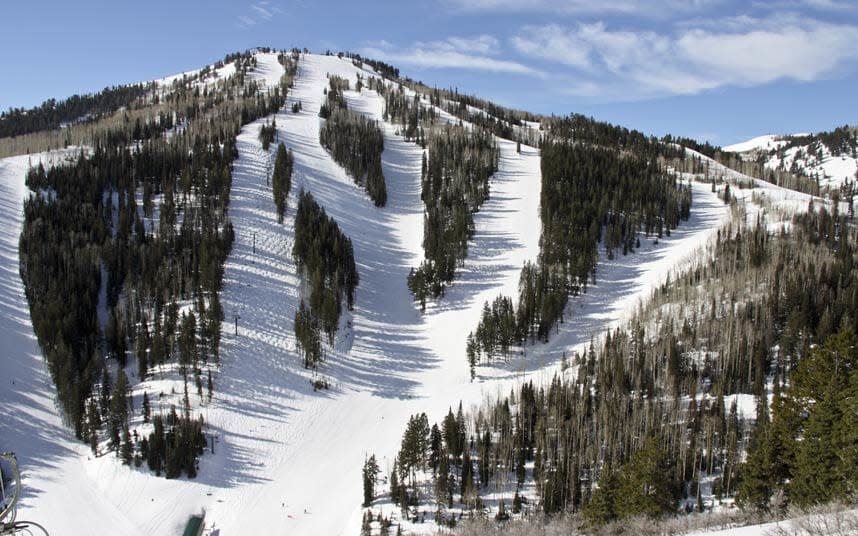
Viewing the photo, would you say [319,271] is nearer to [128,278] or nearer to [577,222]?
[128,278]

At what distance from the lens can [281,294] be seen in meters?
94.9

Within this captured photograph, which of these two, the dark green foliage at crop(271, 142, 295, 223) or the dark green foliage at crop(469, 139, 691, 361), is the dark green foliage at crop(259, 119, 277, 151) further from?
the dark green foliage at crop(469, 139, 691, 361)

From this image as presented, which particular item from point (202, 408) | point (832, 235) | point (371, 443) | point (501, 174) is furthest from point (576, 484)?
point (501, 174)

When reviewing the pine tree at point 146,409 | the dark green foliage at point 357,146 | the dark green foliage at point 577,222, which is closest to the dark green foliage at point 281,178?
the dark green foliage at point 357,146

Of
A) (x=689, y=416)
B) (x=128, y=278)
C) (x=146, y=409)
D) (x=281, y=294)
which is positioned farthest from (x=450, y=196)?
(x=146, y=409)

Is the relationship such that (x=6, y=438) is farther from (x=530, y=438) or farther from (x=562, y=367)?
(x=562, y=367)

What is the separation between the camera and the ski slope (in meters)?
60.1

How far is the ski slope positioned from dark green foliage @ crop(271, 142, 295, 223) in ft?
6.04

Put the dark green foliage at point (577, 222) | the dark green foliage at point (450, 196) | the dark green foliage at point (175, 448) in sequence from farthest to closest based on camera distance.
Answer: the dark green foliage at point (450, 196) → the dark green foliage at point (577, 222) → the dark green foliage at point (175, 448)

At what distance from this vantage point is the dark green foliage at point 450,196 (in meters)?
108

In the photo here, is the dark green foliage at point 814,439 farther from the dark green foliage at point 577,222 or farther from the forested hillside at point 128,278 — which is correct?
the forested hillside at point 128,278

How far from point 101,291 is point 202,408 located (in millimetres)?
33068

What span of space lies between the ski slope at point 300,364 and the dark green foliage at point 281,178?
72.5 inches

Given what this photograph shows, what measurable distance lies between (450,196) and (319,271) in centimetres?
4608
